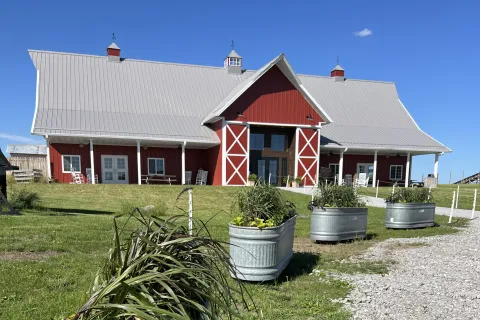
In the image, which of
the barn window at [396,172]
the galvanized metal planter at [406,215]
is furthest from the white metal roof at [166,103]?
the galvanized metal planter at [406,215]

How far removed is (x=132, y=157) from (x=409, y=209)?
55.5 feet

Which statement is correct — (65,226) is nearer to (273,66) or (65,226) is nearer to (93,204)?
(93,204)

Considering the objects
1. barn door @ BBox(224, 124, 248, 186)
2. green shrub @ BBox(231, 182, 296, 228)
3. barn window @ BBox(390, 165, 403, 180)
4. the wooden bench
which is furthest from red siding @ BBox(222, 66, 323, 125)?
green shrub @ BBox(231, 182, 296, 228)

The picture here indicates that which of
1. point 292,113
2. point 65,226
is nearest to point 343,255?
point 65,226

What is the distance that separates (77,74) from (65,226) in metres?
18.2

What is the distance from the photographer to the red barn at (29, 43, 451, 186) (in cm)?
2000

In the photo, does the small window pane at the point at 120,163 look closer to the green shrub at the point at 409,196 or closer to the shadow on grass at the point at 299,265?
the green shrub at the point at 409,196

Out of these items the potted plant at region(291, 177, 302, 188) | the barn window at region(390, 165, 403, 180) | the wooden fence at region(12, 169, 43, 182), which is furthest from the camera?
the barn window at region(390, 165, 403, 180)

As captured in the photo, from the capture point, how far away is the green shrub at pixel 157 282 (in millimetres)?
1261

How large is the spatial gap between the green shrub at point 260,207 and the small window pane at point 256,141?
16970 mm

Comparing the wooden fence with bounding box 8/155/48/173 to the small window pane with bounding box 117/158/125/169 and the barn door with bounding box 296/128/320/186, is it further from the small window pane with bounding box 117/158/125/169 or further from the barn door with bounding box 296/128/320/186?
the barn door with bounding box 296/128/320/186

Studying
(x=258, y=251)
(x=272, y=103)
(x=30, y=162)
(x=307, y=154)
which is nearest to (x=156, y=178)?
(x=30, y=162)

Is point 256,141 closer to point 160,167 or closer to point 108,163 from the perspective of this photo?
point 160,167

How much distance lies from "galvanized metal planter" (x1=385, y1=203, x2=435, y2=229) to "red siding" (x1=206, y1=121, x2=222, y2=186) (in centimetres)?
1226
